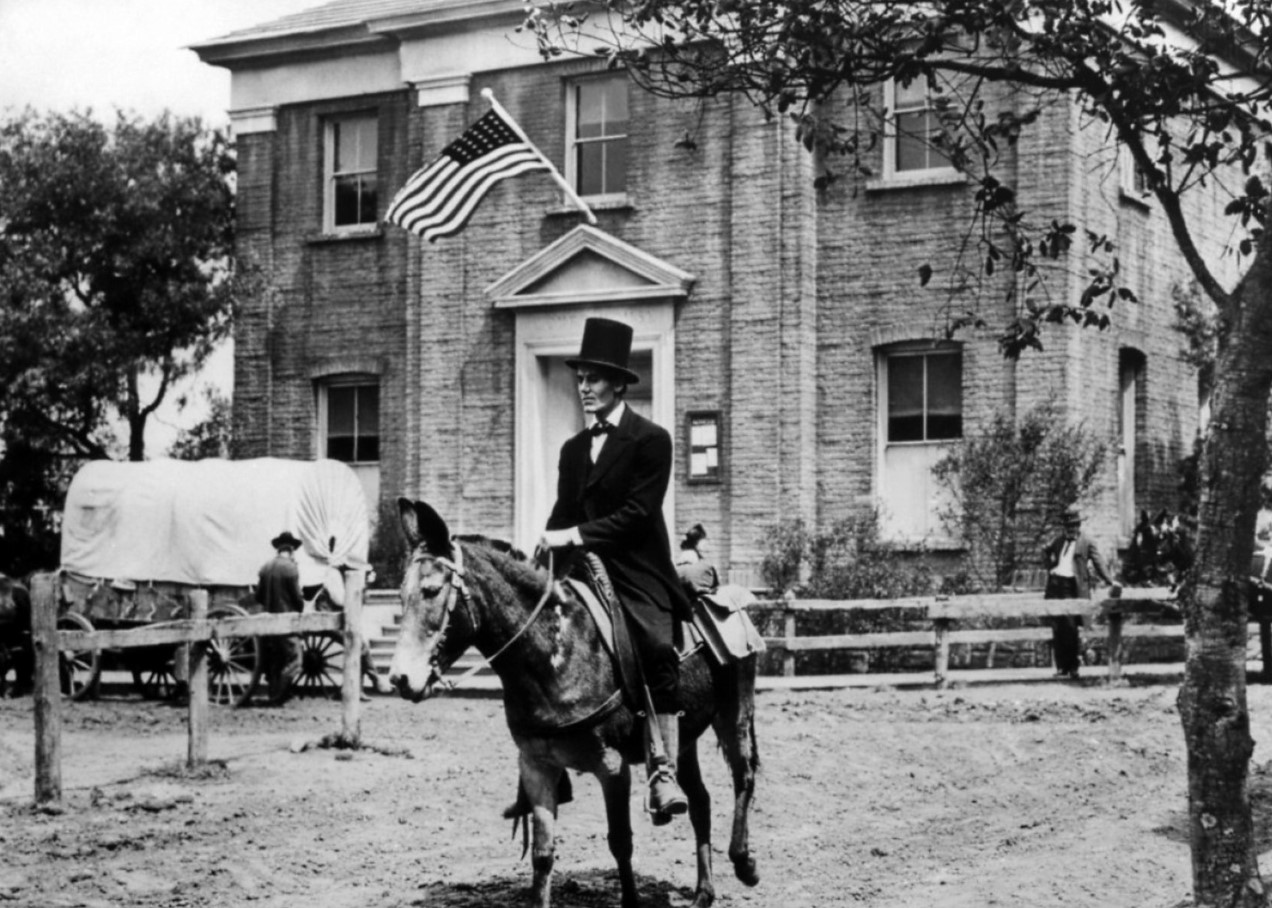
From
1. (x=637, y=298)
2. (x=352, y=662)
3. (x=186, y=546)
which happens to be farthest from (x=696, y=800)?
(x=637, y=298)

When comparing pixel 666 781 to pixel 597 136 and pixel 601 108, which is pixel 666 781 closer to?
pixel 597 136

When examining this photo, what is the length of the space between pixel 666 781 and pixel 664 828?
4.06 metres

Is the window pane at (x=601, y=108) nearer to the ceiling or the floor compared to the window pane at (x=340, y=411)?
nearer to the ceiling

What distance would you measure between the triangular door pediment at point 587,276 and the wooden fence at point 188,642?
31.8 ft

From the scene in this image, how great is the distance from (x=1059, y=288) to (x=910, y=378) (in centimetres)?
239

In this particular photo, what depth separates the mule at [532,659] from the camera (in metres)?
8.05

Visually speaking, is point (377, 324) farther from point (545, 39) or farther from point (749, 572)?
point (545, 39)

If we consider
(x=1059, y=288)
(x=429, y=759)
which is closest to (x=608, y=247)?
(x=1059, y=288)

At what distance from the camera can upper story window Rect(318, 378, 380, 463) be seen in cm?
2794

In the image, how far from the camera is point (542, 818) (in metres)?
8.40

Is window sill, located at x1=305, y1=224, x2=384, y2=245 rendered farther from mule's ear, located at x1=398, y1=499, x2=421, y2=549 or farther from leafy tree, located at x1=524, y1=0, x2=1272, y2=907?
mule's ear, located at x1=398, y1=499, x2=421, y2=549

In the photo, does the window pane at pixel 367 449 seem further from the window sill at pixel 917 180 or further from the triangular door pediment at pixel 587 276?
the window sill at pixel 917 180

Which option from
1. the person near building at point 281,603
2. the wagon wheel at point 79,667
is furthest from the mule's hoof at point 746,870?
the wagon wheel at point 79,667

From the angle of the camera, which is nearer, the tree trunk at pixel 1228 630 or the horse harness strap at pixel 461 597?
the horse harness strap at pixel 461 597
